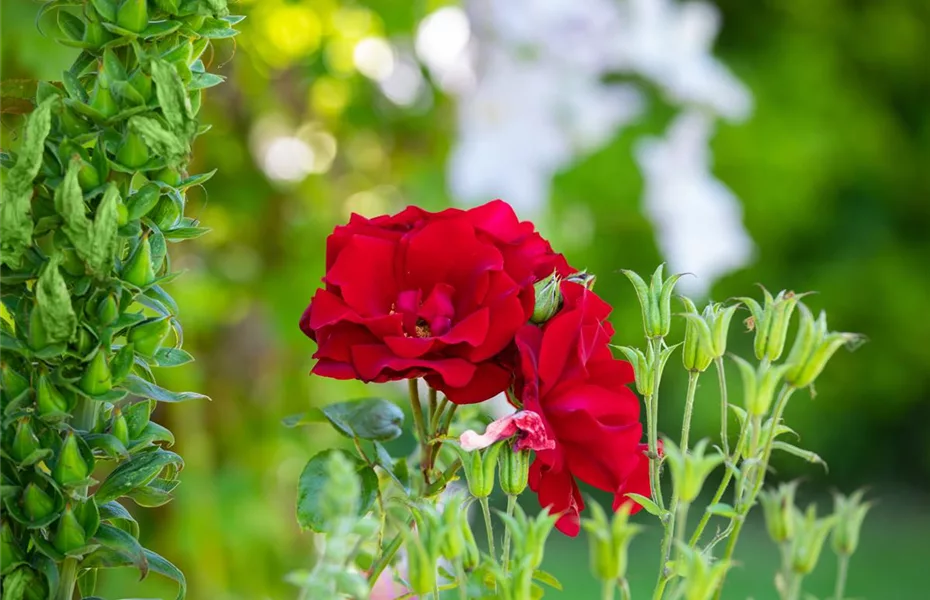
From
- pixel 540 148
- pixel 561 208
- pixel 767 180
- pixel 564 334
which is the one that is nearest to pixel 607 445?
pixel 564 334

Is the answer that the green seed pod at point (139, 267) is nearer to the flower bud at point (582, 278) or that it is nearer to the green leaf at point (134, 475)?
the green leaf at point (134, 475)

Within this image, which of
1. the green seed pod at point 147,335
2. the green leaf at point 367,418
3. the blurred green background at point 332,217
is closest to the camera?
the green seed pod at point 147,335

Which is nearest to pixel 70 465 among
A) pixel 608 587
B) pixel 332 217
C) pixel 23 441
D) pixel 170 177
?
pixel 23 441

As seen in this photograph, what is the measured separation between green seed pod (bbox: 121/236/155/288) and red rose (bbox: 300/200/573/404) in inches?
3.2

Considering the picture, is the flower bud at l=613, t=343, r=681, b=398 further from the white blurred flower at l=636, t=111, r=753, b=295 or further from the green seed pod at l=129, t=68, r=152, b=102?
the white blurred flower at l=636, t=111, r=753, b=295

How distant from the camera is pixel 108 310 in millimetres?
465

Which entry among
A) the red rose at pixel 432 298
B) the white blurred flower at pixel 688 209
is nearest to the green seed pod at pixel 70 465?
the red rose at pixel 432 298

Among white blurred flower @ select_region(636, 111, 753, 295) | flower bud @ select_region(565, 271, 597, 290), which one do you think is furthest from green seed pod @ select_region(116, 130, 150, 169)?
white blurred flower @ select_region(636, 111, 753, 295)

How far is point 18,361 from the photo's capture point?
1.60 feet

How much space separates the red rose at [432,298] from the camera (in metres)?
0.50

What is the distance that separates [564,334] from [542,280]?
1.5 inches

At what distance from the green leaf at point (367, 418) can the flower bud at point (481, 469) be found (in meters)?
0.12

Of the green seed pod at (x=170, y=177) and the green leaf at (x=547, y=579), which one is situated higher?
the green seed pod at (x=170, y=177)

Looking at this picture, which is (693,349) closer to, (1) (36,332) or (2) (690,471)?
(2) (690,471)
